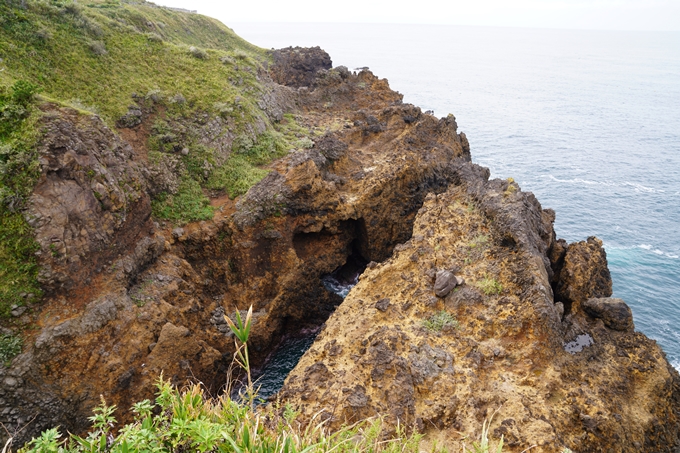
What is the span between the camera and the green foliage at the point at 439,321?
13.1 m

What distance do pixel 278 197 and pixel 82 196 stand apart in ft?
30.6

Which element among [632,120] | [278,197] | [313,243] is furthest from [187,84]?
[632,120]

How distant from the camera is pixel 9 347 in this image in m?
13.5

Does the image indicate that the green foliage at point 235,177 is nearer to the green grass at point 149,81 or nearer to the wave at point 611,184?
the green grass at point 149,81

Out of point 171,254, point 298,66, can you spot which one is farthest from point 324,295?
point 298,66

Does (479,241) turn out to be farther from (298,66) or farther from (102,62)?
(298,66)

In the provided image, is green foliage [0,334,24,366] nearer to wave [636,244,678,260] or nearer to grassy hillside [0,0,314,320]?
grassy hillside [0,0,314,320]

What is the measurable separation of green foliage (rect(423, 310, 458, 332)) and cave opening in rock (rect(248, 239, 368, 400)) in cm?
980

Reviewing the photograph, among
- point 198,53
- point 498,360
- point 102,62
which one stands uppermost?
point 198,53

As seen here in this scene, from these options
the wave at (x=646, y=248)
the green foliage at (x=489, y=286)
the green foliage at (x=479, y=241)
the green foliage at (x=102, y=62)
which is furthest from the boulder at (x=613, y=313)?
the wave at (x=646, y=248)

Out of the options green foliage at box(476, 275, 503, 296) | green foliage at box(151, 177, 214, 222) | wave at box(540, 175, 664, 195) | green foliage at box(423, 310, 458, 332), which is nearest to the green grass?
green foliage at box(151, 177, 214, 222)

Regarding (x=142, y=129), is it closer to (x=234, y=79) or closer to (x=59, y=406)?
(x=234, y=79)

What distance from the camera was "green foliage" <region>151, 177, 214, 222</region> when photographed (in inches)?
825

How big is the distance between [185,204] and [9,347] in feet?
32.9
